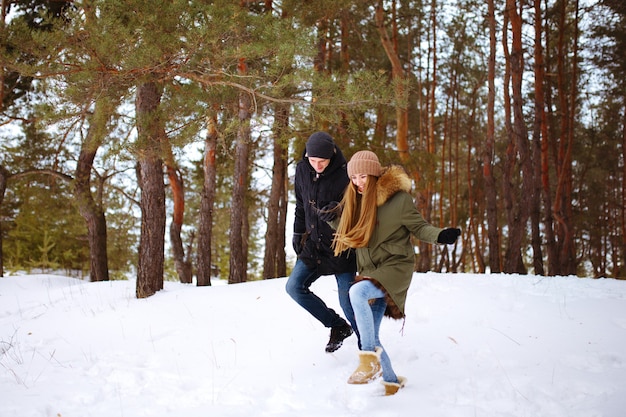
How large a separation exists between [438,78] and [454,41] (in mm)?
1724

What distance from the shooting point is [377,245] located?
3.26 meters

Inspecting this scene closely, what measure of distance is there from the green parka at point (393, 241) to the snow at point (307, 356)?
415 millimetres

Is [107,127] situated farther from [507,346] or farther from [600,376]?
[600,376]

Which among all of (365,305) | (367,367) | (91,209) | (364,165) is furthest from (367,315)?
(91,209)

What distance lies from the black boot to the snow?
0.30ft

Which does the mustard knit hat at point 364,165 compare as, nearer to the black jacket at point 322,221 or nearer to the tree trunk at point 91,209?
the black jacket at point 322,221

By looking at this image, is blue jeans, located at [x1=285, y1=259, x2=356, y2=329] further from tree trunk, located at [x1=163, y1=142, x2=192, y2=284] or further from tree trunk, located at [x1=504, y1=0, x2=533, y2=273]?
tree trunk, located at [x1=163, y1=142, x2=192, y2=284]

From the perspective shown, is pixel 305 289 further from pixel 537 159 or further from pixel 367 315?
pixel 537 159

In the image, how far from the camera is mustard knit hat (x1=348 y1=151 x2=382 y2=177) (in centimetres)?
332

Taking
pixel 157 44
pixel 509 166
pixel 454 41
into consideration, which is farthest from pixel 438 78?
pixel 157 44

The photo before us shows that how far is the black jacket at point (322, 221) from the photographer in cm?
373

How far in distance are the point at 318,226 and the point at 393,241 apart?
28.4 inches

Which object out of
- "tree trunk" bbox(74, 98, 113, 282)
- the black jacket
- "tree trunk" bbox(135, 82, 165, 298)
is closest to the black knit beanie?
the black jacket

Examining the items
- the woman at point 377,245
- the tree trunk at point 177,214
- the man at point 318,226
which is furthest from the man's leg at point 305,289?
the tree trunk at point 177,214
